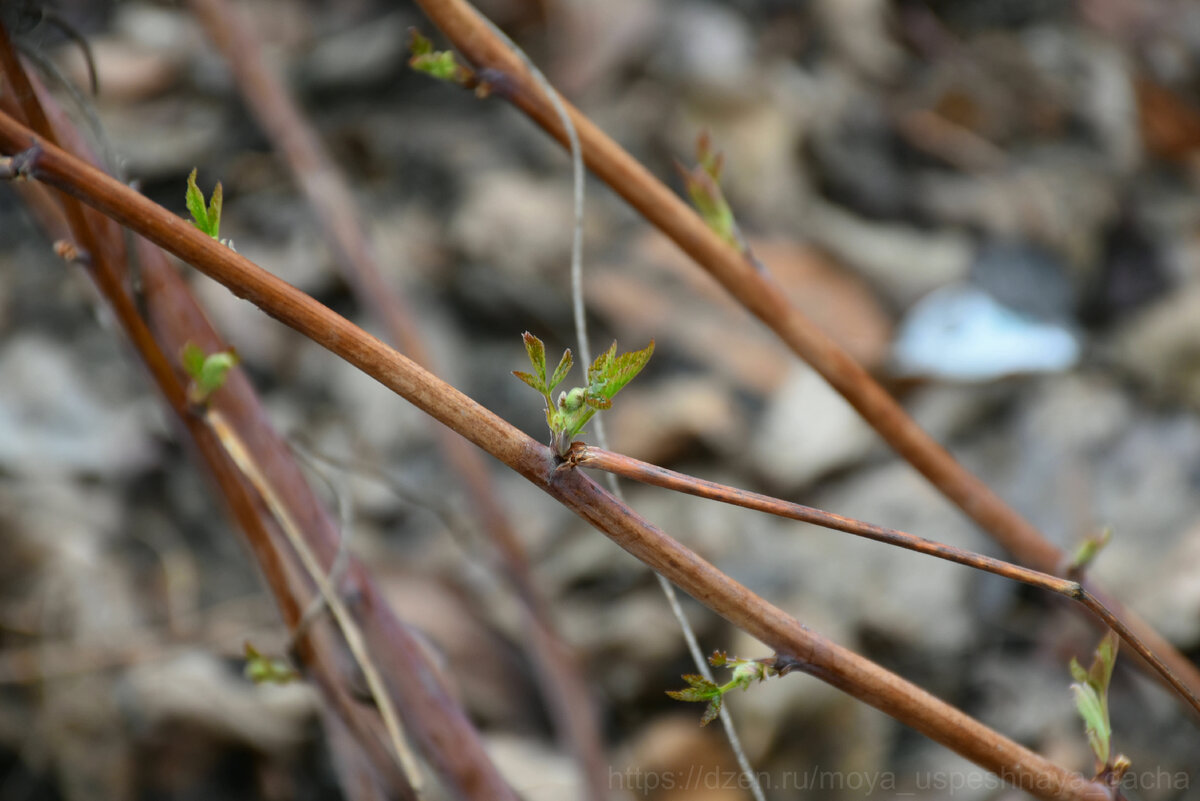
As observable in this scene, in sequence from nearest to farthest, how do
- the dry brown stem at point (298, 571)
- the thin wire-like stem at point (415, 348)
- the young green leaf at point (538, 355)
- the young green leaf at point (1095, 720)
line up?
1. the young green leaf at point (538, 355)
2. the young green leaf at point (1095, 720)
3. the dry brown stem at point (298, 571)
4. the thin wire-like stem at point (415, 348)

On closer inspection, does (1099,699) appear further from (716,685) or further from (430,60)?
(430,60)

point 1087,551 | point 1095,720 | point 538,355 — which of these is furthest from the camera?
point 1087,551

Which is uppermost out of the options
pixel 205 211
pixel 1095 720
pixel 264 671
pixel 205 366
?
pixel 205 211

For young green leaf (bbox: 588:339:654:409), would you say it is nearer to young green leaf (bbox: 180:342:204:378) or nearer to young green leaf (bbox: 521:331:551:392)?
young green leaf (bbox: 521:331:551:392)

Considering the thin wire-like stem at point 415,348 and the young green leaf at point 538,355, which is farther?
the thin wire-like stem at point 415,348

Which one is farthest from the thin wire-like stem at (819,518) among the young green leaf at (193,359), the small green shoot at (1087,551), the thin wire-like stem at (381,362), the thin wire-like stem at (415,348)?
the thin wire-like stem at (415,348)

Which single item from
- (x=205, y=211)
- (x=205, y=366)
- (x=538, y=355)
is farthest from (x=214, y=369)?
(x=538, y=355)

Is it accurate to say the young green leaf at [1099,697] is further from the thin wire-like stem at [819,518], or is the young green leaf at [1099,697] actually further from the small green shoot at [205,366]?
the small green shoot at [205,366]
